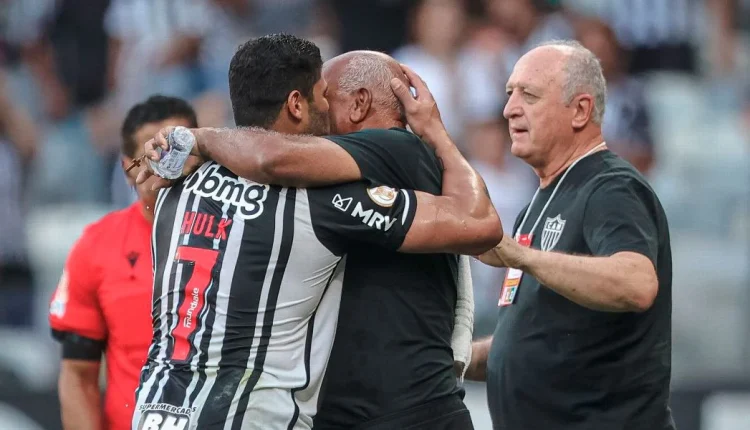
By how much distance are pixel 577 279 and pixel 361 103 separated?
900 millimetres

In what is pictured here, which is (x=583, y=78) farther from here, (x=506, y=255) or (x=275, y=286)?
(x=275, y=286)

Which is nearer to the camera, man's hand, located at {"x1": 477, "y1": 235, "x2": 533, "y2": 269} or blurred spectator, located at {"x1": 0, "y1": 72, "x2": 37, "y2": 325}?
man's hand, located at {"x1": 477, "y1": 235, "x2": 533, "y2": 269}

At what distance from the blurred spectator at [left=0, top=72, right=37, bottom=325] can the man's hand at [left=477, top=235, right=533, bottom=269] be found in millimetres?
4844

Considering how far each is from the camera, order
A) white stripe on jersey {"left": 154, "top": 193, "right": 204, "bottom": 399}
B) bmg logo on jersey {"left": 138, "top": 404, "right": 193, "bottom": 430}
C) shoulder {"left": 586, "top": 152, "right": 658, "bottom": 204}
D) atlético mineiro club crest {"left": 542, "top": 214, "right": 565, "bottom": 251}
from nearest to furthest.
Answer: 1. bmg logo on jersey {"left": 138, "top": 404, "right": 193, "bottom": 430}
2. white stripe on jersey {"left": 154, "top": 193, "right": 204, "bottom": 399}
3. shoulder {"left": 586, "top": 152, "right": 658, "bottom": 204}
4. atlético mineiro club crest {"left": 542, "top": 214, "right": 565, "bottom": 251}

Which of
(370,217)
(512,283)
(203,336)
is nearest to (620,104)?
(512,283)

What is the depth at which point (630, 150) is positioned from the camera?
9016 mm

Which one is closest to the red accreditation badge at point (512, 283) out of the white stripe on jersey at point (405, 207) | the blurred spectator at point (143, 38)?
the white stripe on jersey at point (405, 207)

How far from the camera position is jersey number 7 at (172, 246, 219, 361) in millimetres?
3332

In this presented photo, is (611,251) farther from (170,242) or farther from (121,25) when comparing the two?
(121,25)

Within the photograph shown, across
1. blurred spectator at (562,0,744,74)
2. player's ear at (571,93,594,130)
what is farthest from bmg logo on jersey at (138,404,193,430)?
blurred spectator at (562,0,744,74)

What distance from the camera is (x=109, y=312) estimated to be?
14.1 feet

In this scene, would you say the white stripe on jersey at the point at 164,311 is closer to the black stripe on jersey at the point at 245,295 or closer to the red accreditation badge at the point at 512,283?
the black stripe on jersey at the point at 245,295

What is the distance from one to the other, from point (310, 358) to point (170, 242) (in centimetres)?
55

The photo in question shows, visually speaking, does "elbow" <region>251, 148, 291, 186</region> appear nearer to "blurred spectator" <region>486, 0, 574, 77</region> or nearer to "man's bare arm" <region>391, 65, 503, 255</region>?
"man's bare arm" <region>391, 65, 503, 255</region>
